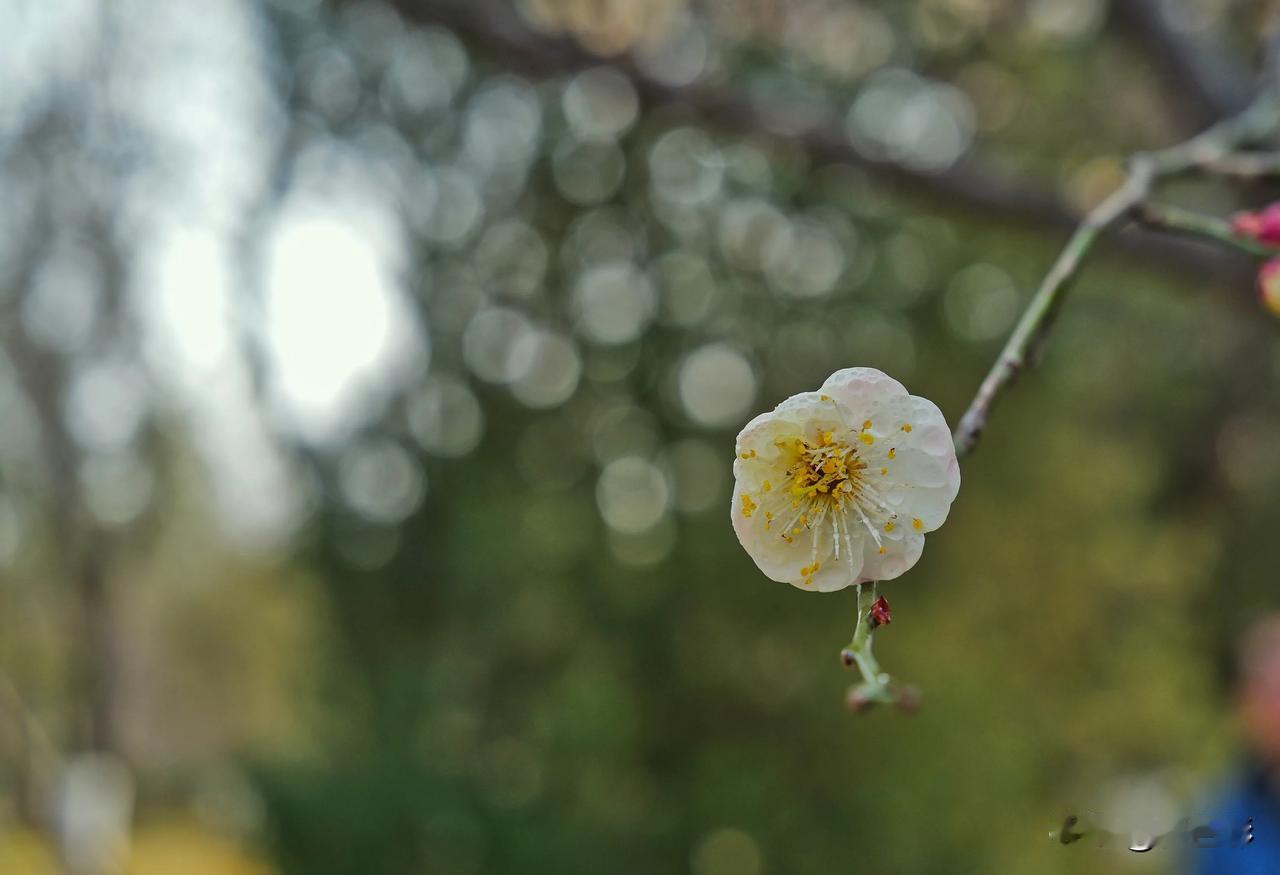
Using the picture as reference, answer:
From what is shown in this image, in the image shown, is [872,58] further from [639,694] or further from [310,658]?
[310,658]

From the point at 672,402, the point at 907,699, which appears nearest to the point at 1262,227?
the point at 907,699

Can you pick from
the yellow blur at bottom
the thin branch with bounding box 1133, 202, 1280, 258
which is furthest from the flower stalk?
the yellow blur at bottom

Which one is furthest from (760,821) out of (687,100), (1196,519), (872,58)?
(1196,519)

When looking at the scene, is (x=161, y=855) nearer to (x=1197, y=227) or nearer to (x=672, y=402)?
(x=672, y=402)

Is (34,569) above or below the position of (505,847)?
below

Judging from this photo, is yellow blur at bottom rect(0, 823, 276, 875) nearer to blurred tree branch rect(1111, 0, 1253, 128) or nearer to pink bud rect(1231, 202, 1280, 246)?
blurred tree branch rect(1111, 0, 1253, 128)

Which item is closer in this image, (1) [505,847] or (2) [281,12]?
(1) [505,847]
